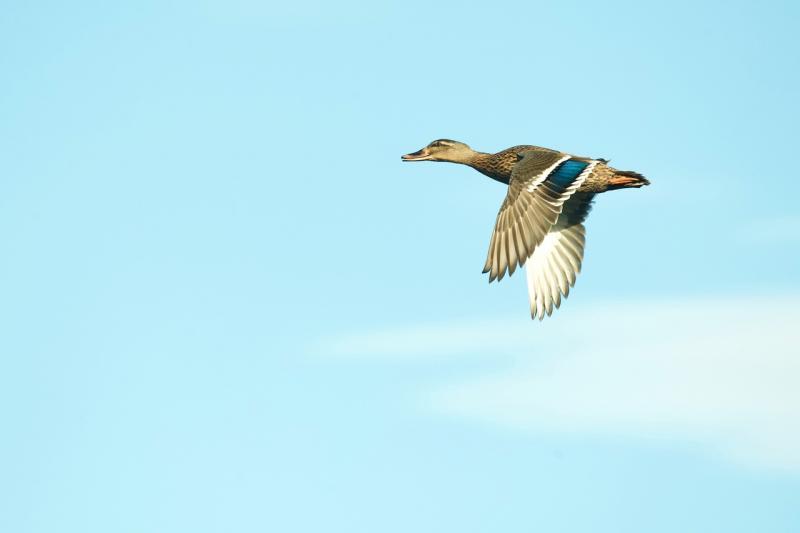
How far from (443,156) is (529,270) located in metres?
4.87

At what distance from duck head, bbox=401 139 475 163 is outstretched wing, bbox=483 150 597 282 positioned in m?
4.17

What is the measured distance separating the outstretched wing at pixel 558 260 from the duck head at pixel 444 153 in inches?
125

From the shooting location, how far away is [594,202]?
1091 inches

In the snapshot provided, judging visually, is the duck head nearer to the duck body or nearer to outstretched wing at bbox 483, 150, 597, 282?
the duck body

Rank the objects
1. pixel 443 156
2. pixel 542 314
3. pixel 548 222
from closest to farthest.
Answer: pixel 548 222 → pixel 542 314 → pixel 443 156

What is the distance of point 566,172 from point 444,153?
5301mm

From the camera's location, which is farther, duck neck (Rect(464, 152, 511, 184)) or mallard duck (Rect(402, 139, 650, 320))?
duck neck (Rect(464, 152, 511, 184))

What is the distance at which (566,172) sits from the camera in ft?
83.7

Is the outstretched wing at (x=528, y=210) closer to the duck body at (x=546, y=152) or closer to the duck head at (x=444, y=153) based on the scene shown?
the duck body at (x=546, y=152)

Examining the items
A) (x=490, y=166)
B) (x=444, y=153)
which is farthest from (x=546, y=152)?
(x=444, y=153)

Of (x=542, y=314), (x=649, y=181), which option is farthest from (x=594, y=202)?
(x=542, y=314)

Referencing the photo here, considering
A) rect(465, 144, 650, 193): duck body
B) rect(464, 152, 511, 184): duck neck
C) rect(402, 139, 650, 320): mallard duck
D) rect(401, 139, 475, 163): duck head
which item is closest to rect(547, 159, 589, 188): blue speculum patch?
rect(402, 139, 650, 320): mallard duck

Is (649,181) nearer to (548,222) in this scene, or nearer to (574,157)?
(574,157)

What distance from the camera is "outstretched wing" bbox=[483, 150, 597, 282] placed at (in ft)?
78.9
